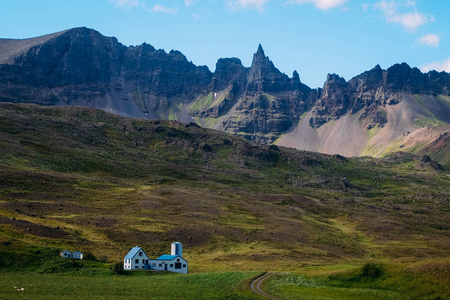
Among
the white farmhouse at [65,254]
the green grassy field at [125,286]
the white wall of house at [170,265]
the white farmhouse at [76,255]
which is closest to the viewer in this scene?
the green grassy field at [125,286]

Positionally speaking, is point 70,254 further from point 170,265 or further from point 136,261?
point 170,265

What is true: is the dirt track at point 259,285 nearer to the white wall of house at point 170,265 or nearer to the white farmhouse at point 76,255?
the white wall of house at point 170,265

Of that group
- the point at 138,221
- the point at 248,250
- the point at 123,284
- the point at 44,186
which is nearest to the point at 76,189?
the point at 44,186

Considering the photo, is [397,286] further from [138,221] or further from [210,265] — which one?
[138,221]

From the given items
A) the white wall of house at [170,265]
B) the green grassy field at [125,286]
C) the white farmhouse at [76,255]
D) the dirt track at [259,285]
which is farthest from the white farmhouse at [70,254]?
the dirt track at [259,285]

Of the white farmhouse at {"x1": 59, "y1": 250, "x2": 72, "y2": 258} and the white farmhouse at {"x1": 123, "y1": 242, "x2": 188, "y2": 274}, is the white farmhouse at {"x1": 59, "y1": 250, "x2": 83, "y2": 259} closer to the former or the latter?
the white farmhouse at {"x1": 59, "y1": 250, "x2": 72, "y2": 258}

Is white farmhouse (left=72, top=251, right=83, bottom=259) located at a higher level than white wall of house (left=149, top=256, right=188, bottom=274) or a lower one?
higher

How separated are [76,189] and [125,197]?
17.5 meters

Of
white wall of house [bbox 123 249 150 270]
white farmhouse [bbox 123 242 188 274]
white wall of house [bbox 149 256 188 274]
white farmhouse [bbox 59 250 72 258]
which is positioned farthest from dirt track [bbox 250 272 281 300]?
white farmhouse [bbox 59 250 72 258]

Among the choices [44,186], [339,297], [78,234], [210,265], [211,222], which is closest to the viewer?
[339,297]

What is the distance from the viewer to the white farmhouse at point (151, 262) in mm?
86188

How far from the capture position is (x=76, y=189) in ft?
594

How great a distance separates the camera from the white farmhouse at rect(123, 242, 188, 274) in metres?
86.2

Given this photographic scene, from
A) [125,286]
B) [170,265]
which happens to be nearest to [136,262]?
[170,265]
